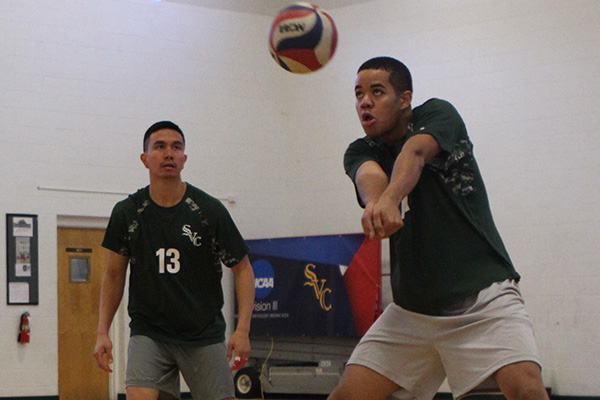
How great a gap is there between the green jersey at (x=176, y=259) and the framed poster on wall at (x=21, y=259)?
6.42 metres

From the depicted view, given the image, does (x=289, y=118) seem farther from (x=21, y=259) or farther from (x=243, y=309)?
(x=243, y=309)

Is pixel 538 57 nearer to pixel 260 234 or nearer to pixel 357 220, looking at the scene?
pixel 357 220

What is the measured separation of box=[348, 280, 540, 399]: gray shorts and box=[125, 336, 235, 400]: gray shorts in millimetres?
1102

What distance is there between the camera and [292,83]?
12.8 meters

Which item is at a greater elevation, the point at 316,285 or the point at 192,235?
the point at 192,235

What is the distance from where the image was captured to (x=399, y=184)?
9.59 ft

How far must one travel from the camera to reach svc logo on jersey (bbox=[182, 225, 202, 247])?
4418 mm

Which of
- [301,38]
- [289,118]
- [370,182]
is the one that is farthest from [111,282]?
[289,118]

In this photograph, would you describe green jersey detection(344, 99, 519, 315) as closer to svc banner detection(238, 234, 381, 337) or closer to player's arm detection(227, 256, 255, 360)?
player's arm detection(227, 256, 255, 360)

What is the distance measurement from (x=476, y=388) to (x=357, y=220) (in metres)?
8.58

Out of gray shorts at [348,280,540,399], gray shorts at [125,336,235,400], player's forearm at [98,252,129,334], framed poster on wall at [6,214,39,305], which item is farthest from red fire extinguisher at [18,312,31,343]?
gray shorts at [348,280,540,399]

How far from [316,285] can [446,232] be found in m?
7.82

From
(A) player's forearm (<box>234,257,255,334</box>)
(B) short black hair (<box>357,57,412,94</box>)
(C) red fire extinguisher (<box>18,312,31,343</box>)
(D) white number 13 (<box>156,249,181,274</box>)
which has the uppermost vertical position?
(B) short black hair (<box>357,57,412,94</box>)

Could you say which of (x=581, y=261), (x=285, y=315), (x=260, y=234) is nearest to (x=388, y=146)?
(x=581, y=261)
